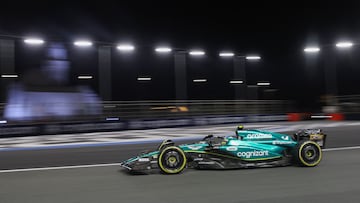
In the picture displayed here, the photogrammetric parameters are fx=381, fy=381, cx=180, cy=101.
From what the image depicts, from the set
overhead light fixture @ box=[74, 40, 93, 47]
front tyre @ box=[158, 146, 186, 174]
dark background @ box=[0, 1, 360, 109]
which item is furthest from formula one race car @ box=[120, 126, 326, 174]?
overhead light fixture @ box=[74, 40, 93, 47]

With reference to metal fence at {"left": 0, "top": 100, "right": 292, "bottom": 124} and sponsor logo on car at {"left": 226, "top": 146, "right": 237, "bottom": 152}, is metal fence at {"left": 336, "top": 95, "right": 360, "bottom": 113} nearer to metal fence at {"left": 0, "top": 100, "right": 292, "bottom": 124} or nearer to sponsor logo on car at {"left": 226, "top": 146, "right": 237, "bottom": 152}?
metal fence at {"left": 0, "top": 100, "right": 292, "bottom": 124}

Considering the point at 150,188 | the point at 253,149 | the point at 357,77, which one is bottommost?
the point at 150,188

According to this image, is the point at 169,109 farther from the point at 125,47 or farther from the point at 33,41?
the point at 33,41

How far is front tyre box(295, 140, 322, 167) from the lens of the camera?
22.7ft

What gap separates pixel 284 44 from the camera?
2317 cm

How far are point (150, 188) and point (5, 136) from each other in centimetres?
1179

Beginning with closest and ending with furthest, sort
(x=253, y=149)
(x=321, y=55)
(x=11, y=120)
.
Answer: (x=253, y=149)
(x=11, y=120)
(x=321, y=55)

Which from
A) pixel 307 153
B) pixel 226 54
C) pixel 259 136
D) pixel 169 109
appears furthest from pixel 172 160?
pixel 226 54

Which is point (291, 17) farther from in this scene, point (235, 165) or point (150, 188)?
point (150, 188)

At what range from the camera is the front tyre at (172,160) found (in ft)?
21.2

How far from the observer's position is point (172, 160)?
21.4 feet

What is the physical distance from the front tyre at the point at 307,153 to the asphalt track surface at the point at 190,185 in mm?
148

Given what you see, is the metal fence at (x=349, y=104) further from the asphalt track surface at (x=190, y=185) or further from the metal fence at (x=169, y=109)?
the asphalt track surface at (x=190, y=185)

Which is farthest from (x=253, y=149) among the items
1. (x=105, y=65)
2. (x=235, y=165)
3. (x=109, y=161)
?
(x=105, y=65)
